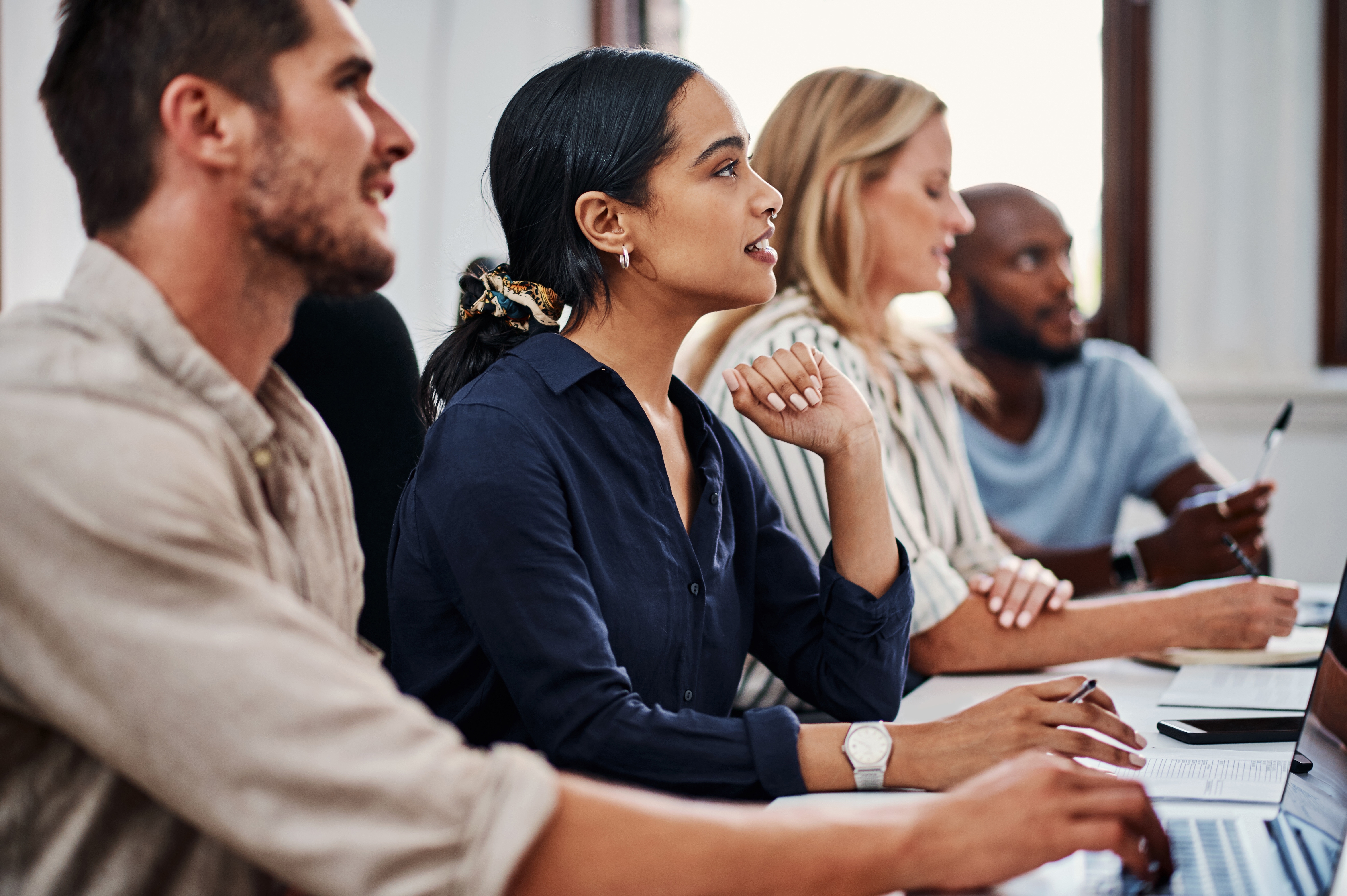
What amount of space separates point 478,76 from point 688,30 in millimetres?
757

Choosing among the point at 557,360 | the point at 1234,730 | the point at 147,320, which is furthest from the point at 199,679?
the point at 1234,730

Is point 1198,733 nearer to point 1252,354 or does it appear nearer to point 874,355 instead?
point 874,355

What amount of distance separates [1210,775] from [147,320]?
956mm

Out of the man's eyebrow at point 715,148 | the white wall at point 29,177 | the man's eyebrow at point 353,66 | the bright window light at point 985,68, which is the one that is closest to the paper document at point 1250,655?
the man's eyebrow at point 715,148

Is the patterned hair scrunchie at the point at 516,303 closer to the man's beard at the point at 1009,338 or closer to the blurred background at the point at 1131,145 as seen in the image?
the man's beard at the point at 1009,338

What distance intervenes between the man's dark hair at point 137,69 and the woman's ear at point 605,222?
0.52m

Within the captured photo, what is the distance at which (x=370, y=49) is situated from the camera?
2.59 feet

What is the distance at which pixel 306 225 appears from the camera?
0.72 m

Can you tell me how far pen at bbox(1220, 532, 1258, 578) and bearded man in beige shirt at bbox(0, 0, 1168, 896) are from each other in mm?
1018

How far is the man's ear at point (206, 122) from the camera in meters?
0.68

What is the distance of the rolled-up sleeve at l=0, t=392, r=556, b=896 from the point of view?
0.57 metres

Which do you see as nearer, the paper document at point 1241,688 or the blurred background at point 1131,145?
the paper document at point 1241,688

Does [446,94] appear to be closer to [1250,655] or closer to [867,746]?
[1250,655]

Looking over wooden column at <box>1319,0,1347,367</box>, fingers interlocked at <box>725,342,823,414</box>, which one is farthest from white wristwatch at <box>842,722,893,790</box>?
wooden column at <box>1319,0,1347,367</box>
